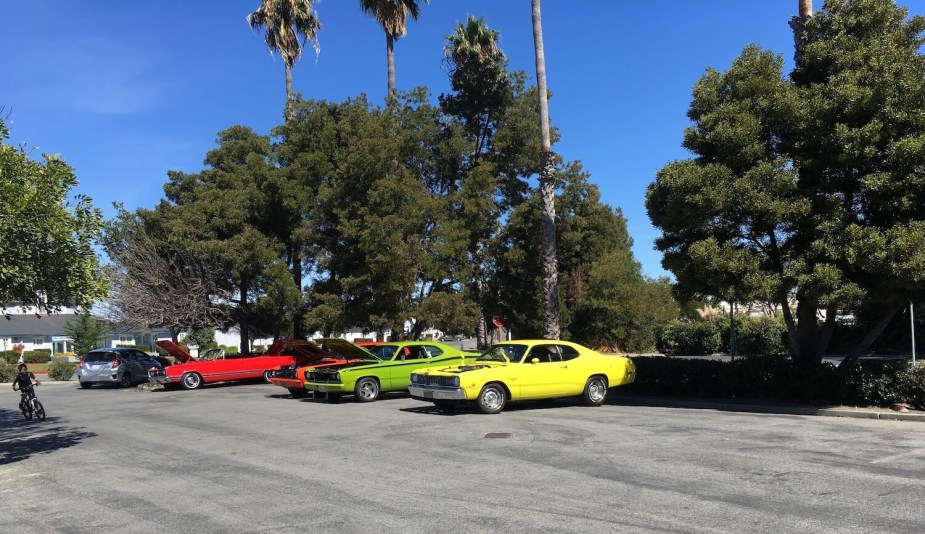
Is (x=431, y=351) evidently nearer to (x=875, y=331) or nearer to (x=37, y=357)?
(x=875, y=331)

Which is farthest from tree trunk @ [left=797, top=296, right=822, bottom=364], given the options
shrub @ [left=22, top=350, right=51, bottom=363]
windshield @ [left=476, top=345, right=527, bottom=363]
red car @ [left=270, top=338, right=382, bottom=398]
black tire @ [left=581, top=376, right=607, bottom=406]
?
shrub @ [left=22, top=350, right=51, bottom=363]

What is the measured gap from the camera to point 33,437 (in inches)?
507

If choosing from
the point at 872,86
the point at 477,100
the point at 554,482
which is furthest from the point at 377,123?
the point at 554,482

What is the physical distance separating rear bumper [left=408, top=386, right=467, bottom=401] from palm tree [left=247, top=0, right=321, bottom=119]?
964 inches

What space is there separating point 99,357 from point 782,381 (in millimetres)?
24220

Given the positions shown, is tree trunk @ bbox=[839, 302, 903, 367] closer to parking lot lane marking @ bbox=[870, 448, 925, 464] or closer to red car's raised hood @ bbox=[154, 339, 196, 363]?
parking lot lane marking @ bbox=[870, 448, 925, 464]

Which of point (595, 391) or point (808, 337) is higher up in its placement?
point (808, 337)

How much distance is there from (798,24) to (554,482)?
12832 millimetres

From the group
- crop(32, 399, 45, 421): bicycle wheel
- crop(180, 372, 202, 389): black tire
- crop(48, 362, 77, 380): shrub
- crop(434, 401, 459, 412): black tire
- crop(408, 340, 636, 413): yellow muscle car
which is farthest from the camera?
crop(48, 362, 77, 380): shrub

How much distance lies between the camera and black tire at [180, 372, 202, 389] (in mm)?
23234

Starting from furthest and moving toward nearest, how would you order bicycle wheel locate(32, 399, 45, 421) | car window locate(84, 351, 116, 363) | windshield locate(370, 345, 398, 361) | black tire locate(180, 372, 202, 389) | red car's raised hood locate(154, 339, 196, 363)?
car window locate(84, 351, 116, 363)
black tire locate(180, 372, 202, 389)
red car's raised hood locate(154, 339, 196, 363)
windshield locate(370, 345, 398, 361)
bicycle wheel locate(32, 399, 45, 421)

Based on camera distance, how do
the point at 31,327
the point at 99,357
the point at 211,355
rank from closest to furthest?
1. the point at 211,355
2. the point at 99,357
3. the point at 31,327

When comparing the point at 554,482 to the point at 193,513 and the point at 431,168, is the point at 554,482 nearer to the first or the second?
the point at 193,513

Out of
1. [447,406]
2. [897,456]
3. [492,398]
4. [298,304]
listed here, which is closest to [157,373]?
[298,304]
